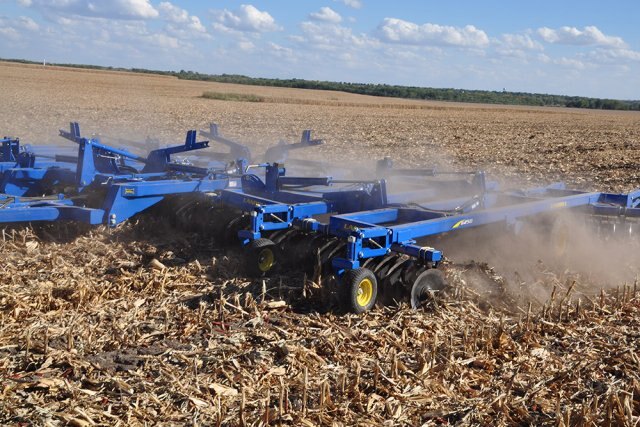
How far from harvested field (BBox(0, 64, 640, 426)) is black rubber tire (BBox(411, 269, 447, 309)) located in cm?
10

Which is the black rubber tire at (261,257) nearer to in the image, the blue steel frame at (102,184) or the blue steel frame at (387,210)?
the blue steel frame at (387,210)

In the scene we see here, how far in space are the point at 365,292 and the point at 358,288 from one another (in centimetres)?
15

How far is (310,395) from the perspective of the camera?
4129mm

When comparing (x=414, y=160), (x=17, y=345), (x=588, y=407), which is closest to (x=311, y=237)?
(x=17, y=345)

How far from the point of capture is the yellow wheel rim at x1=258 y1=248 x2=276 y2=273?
6.84 meters

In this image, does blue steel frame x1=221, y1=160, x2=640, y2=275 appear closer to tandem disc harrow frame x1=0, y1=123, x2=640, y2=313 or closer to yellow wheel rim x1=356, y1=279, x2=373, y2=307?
tandem disc harrow frame x1=0, y1=123, x2=640, y2=313

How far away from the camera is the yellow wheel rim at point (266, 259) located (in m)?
6.84

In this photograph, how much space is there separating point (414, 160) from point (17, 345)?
1397 cm

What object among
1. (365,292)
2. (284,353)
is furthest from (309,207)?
(284,353)

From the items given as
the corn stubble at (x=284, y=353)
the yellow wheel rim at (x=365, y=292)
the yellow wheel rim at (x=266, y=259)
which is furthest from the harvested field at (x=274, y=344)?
the yellow wheel rim at (x=266, y=259)

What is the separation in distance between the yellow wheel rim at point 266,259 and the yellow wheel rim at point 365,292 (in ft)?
Answer: 4.58

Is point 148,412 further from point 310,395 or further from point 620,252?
point 620,252

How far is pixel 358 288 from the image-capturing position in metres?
5.70

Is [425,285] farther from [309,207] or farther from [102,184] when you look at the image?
[102,184]
